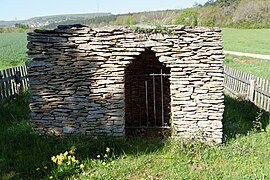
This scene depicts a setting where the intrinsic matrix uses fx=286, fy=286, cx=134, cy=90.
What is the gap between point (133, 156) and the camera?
5168 millimetres

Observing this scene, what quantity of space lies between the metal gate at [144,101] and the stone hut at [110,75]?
2.44m

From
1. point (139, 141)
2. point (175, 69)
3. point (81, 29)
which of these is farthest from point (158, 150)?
point (81, 29)

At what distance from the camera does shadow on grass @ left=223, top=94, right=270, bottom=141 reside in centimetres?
634

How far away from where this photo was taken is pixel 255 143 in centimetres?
566

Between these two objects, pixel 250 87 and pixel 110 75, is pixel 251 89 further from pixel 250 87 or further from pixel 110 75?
pixel 110 75

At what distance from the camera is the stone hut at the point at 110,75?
534 centimetres

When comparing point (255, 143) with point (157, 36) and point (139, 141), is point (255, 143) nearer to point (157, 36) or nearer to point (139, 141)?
point (139, 141)

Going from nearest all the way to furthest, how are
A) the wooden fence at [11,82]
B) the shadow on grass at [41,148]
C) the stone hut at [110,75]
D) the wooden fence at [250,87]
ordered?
the shadow on grass at [41,148] → the stone hut at [110,75] → the wooden fence at [250,87] → the wooden fence at [11,82]

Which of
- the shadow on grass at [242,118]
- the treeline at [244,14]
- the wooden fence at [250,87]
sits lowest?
the shadow on grass at [242,118]

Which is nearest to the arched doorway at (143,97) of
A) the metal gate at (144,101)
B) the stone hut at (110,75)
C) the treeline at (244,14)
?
the metal gate at (144,101)

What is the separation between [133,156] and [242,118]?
3.63 metres

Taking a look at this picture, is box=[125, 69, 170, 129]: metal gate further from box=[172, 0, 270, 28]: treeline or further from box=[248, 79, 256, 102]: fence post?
box=[172, 0, 270, 28]: treeline

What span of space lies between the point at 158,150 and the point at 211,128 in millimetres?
1146

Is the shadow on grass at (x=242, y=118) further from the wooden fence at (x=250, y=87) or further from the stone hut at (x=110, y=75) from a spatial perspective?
the stone hut at (x=110, y=75)
